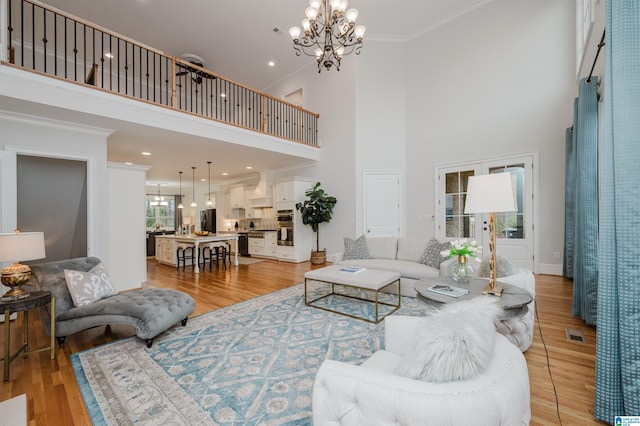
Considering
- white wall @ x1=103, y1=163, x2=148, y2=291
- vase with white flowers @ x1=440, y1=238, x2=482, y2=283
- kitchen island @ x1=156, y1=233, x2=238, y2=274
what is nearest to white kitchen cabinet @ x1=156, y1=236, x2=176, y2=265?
kitchen island @ x1=156, y1=233, x2=238, y2=274

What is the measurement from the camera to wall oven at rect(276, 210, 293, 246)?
7.66m

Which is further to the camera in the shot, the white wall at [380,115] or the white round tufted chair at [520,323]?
the white wall at [380,115]

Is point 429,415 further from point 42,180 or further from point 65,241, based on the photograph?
point 42,180

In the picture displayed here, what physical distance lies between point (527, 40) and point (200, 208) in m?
13.0

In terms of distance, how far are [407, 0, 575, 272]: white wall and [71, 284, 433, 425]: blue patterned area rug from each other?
399 cm

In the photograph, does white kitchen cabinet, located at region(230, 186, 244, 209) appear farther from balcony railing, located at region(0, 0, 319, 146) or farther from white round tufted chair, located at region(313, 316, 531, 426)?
white round tufted chair, located at region(313, 316, 531, 426)

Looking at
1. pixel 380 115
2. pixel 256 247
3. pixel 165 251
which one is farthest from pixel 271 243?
pixel 380 115

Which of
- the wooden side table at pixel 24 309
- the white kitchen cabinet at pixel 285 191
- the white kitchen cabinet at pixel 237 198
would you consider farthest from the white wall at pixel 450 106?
the wooden side table at pixel 24 309

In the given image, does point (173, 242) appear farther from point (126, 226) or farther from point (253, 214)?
point (253, 214)

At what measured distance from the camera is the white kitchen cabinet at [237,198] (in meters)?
9.55

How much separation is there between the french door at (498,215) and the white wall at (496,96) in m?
0.18

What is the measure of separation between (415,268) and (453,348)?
3166mm

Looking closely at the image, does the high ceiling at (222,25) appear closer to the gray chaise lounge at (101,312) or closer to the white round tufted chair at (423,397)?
the gray chaise lounge at (101,312)

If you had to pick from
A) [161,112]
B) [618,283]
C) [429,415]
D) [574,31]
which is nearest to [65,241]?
[161,112]
